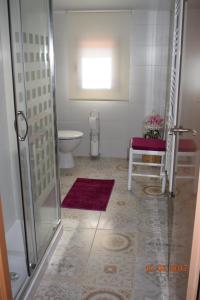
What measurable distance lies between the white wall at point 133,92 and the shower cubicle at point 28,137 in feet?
7.01

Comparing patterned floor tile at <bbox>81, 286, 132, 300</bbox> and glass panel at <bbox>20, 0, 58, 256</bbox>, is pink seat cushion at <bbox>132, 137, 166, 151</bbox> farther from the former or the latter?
patterned floor tile at <bbox>81, 286, 132, 300</bbox>

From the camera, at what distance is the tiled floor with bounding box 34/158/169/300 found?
1.96 meters

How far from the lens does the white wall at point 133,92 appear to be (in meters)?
4.12

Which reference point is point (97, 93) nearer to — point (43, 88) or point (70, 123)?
point (70, 123)

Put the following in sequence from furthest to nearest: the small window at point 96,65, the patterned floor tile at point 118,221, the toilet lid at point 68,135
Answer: the small window at point 96,65
the toilet lid at point 68,135
the patterned floor tile at point 118,221

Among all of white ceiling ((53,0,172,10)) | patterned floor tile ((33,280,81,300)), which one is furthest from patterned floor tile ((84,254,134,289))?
white ceiling ((53,0,172,10))

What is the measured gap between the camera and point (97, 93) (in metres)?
4.42

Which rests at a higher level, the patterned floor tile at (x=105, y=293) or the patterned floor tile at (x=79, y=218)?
the patterned floor tile at (x=79, y=218)

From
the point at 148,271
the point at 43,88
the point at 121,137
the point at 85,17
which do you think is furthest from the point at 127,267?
the point at 85,17

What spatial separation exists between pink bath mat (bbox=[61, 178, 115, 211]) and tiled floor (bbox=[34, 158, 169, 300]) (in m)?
0.08

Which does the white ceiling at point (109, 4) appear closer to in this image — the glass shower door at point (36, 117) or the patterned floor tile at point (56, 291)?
the glass shower door at point (36, 117)

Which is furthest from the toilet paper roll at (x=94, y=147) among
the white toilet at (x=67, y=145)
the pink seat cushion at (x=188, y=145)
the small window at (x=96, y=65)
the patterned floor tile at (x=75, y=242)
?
the pink seat cushion at (x=188, y=145)

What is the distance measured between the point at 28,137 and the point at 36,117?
0.21 meters

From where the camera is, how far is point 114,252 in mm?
2352
